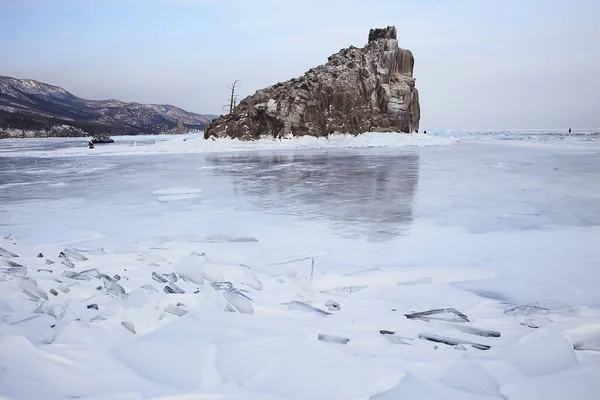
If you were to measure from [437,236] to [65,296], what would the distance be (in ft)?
13.6

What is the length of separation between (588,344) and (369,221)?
12.5 feet

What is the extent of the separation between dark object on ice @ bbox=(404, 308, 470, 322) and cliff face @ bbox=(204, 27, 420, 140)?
40.1 metres

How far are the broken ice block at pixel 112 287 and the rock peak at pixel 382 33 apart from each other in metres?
54.1

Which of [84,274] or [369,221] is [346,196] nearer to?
[369,221]

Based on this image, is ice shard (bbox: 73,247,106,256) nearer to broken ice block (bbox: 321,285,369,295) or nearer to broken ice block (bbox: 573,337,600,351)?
broken ice block (bbox: 321,285,369,295)

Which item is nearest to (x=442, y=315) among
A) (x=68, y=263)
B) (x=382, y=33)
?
(x=68, y=263)

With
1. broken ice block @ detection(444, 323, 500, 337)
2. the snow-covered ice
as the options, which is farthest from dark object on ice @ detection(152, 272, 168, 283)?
broken ice block @ detection(444, 323, 500, 337)

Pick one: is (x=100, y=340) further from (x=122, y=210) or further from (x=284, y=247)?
(x=122, y=210)

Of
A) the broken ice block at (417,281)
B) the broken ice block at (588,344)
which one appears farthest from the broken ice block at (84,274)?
the broken ice block at (588,344)

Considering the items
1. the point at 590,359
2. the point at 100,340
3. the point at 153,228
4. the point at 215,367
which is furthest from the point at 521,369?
the point at 153,228

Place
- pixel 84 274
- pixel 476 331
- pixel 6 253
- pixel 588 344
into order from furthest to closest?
1. pixel 6 253
2. pixel 84 274
3. pixel 476 331
4. pixel 588 344

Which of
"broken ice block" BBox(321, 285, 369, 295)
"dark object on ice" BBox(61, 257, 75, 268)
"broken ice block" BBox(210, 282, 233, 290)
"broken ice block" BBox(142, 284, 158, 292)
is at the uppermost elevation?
"broken ice block" BBox(210, 282, 233, 290)

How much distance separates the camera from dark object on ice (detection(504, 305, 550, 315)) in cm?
302

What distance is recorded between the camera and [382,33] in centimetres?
5281
